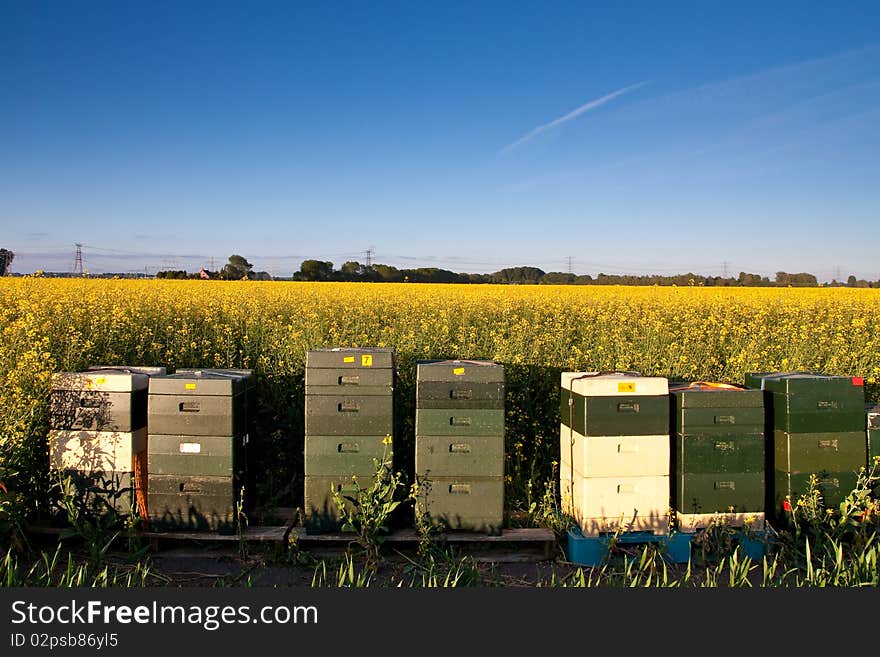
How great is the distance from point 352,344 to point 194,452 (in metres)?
3.07

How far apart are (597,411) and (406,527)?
6.17 feet

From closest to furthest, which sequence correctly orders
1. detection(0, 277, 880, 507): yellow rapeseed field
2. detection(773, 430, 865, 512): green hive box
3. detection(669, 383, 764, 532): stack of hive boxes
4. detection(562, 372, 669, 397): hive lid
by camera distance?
detection(562, 372, 669, 397): hive lid → detection(669, 383, 764, 532): stack of hive boxes → detection(773, 430, 865, 512): green hive box → detection(0, 277, 880, 507): yellow rapeseed field

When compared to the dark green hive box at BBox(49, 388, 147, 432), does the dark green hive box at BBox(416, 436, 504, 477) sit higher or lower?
lower

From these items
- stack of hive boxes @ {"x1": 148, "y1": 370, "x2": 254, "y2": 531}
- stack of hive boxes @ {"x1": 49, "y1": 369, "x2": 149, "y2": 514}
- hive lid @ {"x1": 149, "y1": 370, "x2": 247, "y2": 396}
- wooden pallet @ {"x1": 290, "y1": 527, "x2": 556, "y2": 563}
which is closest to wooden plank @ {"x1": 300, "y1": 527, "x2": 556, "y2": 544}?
wooden pallet @ {"x1": 290, "y1": 527, "x2": 556, "y2": 563}

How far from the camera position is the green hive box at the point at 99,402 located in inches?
192

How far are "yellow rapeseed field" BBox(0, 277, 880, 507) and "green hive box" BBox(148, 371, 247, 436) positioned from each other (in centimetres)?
120

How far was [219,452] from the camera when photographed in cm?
489

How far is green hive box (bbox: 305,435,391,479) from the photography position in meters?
4.89

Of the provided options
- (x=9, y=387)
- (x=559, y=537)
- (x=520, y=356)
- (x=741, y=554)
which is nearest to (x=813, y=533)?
(x=741, y=554)

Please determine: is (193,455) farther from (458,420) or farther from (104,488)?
(458,420)

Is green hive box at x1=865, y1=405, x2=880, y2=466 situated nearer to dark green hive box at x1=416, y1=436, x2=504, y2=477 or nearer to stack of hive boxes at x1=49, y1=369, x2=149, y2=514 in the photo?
dark green hive box at x1=416, y1=436, x2=504, y2=477

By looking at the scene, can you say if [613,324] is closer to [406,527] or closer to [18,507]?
[406,527]

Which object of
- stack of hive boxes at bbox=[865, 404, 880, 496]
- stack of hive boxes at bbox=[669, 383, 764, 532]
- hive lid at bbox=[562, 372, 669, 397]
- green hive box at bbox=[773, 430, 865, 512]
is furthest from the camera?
stack of hive boxes at bbox=[865, 404, 880, 496]

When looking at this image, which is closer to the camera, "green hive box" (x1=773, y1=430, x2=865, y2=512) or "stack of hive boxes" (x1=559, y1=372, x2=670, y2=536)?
"stack of hive boxes" (x1=559, y1=372, x2=670, y2=536)
